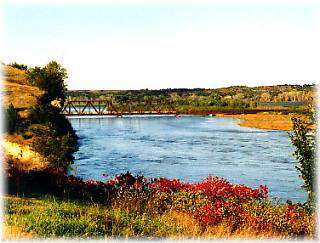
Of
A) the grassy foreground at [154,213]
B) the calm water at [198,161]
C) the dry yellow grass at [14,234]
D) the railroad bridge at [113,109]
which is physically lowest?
the calm water at [198,161]

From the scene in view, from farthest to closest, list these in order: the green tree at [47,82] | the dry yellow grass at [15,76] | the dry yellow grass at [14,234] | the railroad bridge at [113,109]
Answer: the railroad bridge at [113,109], the green tree at [47,82], the dry yellow grass at [15,76], the dry yellow grass at [14,234]

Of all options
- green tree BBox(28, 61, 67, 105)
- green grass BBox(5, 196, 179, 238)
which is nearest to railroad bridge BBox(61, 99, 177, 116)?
green tree BBox(28, 61, 67, 105)

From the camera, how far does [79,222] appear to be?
10.2 m

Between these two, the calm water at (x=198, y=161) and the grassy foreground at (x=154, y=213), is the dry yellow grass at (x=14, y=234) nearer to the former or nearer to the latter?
the grassy foreground at (x=154, y=213)

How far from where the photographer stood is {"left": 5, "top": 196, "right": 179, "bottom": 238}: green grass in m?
9.69

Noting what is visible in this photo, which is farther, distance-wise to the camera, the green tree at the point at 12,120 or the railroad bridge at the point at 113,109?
the railroad bridge at the point at 113,109

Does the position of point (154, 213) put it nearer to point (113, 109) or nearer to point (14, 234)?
point (14, 234)

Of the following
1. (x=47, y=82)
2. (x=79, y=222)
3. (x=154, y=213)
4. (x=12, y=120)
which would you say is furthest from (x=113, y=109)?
(x=79, y=222)

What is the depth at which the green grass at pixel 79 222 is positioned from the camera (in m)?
9.69

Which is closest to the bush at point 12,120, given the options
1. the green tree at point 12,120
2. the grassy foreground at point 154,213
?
the green tree at point 12,120

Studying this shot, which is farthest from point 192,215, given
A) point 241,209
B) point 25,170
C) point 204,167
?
point 204,167

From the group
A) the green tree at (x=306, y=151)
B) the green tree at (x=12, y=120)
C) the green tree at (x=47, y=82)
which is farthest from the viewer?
the green tree at (x=47, y=82)

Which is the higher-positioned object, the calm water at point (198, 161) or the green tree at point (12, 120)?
the green tree at point (12, 120)

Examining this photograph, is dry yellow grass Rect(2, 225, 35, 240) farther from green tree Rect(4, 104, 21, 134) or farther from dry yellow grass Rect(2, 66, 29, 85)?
dry yellow grass Rect(2, 66, 29, 85)
